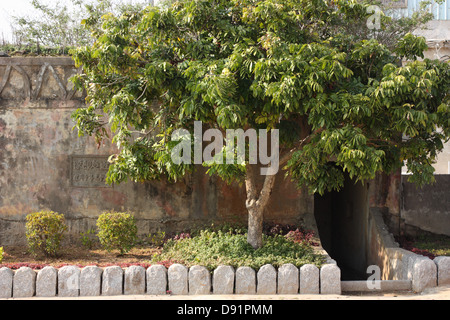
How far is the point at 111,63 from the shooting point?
24.7ft

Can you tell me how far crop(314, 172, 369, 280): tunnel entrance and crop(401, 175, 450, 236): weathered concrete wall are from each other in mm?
940

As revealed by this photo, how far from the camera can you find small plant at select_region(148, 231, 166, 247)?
9.74 meters

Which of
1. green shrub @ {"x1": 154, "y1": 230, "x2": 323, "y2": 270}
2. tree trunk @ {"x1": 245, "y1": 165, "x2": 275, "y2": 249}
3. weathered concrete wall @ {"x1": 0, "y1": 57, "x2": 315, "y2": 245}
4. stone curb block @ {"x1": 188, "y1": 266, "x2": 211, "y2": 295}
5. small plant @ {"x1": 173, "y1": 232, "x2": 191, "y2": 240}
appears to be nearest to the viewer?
stone curb block @ {"x1": 188, "y1": 266, "x2": 211, "y2": 295}

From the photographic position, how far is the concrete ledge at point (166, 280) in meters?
7.21

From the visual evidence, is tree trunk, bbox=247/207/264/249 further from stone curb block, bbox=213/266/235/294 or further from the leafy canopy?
stone curb block, bbox=213/266/235/294

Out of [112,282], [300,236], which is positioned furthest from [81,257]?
[300,236]

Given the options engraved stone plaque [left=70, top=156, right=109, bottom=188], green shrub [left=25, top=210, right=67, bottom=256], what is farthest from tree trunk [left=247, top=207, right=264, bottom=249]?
green shrub [left=25, top=210, right=67, bottom=256]

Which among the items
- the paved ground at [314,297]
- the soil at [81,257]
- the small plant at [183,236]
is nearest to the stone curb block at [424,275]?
the paved ground at [314,297]

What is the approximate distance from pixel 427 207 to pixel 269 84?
19.0 ft

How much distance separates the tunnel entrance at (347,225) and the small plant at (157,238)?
395cm

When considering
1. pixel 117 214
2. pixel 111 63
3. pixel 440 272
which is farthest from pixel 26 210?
pixel 440 272

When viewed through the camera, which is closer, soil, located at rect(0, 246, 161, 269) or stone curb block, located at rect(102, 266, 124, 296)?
stone curb block, located at rect(102, 266, 124, 296)

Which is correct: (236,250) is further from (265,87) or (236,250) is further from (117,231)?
(265,87)

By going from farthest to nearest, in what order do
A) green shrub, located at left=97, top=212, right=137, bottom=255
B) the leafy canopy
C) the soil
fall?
green shrub, located at left=97, top=212, right=137, bottom=255 < the soil < the leafy canopy
